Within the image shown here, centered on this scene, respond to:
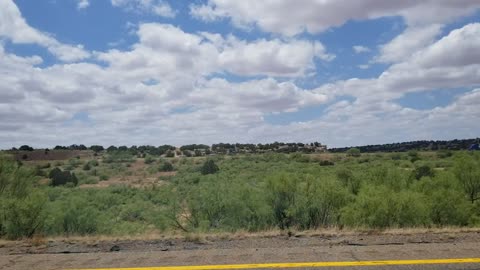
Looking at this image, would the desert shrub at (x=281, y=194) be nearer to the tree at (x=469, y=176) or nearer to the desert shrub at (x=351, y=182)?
the desert shrub at (x=351, y=182)

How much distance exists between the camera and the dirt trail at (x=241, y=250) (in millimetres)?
7086

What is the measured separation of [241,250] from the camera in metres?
7.77

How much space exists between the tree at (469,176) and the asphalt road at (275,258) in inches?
688

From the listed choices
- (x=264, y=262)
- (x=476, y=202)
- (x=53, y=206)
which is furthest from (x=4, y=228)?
(x=476, y=202)

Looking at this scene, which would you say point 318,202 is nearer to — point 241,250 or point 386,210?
point 386,210

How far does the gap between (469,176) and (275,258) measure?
20.0 m

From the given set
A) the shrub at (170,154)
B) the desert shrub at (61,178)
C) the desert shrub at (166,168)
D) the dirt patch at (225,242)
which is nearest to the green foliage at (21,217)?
the dirt patch at (225,242)

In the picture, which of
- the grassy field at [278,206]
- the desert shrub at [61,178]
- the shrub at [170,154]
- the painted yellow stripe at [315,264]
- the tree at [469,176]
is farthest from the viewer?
the shrub at [170,154]

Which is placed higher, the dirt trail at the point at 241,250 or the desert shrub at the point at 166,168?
the desert shrub at the point at 166,168

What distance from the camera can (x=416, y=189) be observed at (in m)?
21.5

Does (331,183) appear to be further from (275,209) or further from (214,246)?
(214,246)

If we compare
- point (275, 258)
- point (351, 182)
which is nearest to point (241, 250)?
point (275, 258)

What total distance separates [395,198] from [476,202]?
926cm

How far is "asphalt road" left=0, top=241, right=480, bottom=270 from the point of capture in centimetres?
664
